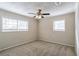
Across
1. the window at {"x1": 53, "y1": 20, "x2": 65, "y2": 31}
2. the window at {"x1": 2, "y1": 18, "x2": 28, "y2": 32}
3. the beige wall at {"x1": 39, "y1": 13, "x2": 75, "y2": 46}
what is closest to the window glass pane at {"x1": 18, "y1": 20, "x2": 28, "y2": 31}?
the window at {"x1": 2, "y1": 18, "x2": 28, "y2": 32}

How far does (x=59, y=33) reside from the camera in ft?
4.53

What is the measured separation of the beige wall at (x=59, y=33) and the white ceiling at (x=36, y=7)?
0.13m

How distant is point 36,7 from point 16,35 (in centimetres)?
73

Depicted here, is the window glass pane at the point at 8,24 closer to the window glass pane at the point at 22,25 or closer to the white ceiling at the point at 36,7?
the window glass pane at the point at 22,25

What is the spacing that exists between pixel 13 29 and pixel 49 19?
31.5 inches

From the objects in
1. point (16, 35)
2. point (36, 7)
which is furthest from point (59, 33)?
point (16, 35)

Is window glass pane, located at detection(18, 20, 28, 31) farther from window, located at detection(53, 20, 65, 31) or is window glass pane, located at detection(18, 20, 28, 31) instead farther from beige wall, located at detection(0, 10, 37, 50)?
window, located at detection(53, 20, 65, 31)

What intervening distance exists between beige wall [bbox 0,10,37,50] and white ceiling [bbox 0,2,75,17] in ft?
0.36

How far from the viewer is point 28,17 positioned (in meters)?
1.42

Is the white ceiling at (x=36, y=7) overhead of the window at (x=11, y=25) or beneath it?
overhead

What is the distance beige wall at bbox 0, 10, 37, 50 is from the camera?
1.32 m

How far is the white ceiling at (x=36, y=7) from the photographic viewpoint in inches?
50.6

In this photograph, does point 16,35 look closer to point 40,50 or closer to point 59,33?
point 40,50

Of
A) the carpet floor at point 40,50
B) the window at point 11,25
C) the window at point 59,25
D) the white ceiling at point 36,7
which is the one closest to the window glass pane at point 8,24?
the window at point 11,25
